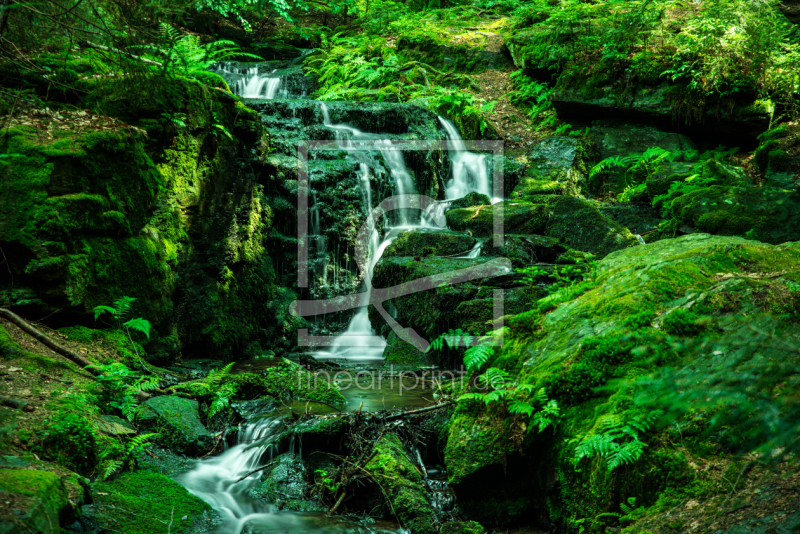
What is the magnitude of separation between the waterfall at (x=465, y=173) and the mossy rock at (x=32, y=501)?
10.1 m

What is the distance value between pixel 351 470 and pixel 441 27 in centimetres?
1748

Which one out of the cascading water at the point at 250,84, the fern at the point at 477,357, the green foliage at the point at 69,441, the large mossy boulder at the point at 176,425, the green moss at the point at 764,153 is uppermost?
the cascading water at the point at 250,84

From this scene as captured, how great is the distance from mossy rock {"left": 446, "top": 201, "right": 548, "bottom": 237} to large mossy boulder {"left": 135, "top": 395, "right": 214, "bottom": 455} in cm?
579

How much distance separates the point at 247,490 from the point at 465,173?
9590mm

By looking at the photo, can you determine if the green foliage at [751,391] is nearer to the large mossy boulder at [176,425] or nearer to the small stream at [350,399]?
the small stream at [350,399]

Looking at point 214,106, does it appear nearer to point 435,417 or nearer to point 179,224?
point 179,224

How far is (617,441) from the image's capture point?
118 inches

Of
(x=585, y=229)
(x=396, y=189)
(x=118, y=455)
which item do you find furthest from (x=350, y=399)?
(x=396, y=189)

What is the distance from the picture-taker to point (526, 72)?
14.7 meters

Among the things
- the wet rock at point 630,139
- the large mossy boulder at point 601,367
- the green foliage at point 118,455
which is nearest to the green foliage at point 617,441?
the large mossy boulder at point 601,367

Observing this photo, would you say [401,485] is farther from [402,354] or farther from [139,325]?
[139,325]

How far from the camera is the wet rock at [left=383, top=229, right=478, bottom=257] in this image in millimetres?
8328

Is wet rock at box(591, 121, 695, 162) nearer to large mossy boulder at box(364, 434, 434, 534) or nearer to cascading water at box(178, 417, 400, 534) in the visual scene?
large mossy boulder at box(364, 434, 434, 534)

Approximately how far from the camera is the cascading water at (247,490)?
12.1 ft
